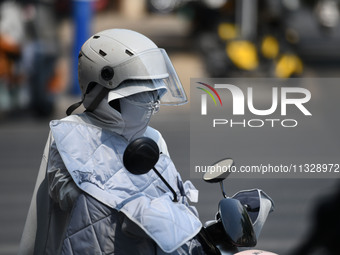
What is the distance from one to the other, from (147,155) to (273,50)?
15.0 metres

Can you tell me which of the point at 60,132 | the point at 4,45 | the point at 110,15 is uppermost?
the point at 60,132

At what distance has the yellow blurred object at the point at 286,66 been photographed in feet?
55.7

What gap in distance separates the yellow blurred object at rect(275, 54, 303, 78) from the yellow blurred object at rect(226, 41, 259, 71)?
49cm

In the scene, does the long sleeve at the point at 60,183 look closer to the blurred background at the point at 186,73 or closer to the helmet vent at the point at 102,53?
the helmet vent at the point at 102,53

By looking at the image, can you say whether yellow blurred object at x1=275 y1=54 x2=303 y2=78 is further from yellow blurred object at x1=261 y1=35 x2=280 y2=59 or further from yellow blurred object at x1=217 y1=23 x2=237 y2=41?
yellow blurred object at x1=217 y1=23 x2=237 y2=41

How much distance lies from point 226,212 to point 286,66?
14.4 meters

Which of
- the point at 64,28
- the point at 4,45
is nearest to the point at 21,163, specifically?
the point at 4,45

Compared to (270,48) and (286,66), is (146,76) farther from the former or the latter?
(270,48)

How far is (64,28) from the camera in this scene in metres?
28.3

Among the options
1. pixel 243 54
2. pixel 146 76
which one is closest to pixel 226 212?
pixel 146 76

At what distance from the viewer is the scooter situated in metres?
2.61

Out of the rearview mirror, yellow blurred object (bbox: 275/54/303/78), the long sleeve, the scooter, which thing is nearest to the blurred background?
yellow blurred object (bbox: 275/54/303/78)

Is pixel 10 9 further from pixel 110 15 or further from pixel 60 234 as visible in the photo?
pixel 110 15

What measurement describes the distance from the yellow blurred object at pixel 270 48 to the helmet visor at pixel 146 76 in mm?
14397
